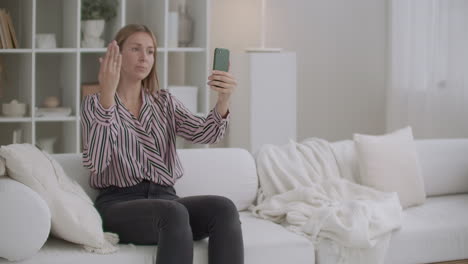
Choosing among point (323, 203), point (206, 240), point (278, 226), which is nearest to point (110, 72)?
point (206, 240)

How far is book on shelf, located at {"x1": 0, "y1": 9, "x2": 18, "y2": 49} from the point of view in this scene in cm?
445

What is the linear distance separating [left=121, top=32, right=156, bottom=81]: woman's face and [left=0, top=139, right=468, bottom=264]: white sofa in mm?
410

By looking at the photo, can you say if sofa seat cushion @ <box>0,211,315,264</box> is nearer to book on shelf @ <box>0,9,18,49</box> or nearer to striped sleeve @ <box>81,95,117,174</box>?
striped sleeve @ <box>81,95,117,174</box>

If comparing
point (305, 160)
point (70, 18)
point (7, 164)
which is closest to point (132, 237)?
point (7, 164)

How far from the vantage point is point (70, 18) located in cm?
466

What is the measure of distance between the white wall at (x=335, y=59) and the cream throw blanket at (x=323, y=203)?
2.06m

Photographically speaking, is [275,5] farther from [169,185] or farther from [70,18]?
[169,185]

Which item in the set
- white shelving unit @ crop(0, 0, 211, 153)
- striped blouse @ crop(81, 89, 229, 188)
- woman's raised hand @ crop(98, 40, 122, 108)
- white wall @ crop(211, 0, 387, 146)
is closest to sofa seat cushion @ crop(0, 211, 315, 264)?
striped blouse @ crop(81, 89, 229, 188)

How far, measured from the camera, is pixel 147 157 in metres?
2.82

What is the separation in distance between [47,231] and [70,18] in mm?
2477

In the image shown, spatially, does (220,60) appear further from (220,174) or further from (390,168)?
(390,168)

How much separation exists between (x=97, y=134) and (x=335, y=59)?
10.7 feet

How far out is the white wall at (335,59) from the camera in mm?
5523

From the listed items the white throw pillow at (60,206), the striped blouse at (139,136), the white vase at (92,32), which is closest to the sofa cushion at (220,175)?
the striped blouse at (139,136)
